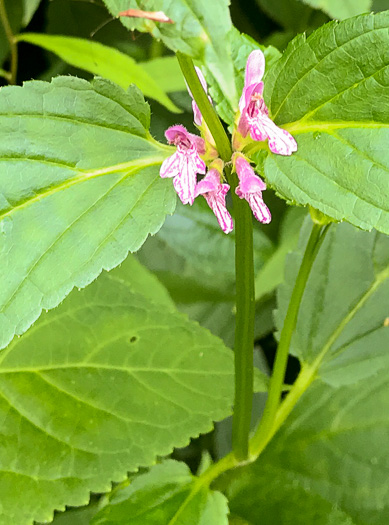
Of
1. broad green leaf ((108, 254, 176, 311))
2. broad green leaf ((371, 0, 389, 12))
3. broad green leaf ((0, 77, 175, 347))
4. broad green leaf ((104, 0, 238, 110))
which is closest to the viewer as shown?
broad green leaf ((104, 0, 238, 110))

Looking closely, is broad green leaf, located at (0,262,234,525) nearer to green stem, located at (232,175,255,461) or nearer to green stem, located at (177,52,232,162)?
green stem, located at (232,175,255,461)

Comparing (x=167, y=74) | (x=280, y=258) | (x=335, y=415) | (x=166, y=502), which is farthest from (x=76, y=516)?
(x=167, y=74)

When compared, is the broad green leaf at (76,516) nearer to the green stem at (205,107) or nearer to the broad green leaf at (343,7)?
the green stem at (205,107)

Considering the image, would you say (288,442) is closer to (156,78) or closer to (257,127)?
(257,127)

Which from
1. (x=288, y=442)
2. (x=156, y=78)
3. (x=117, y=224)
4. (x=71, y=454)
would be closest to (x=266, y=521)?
(x=288, y=442)

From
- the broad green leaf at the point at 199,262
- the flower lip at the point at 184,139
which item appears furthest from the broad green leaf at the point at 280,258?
the flower lip at the point at 184,139

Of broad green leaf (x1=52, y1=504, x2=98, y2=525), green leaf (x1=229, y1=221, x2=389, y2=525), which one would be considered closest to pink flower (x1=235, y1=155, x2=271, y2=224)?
green leaf (x1=229, y1=221, x2=389, y2=525)
